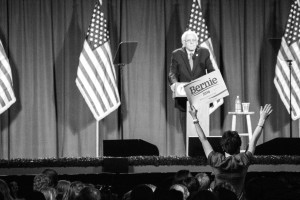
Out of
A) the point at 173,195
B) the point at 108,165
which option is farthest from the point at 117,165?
the point at 173,195

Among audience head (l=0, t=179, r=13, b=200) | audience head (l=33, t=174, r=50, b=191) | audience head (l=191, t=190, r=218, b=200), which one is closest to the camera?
audience head (l=191, t=190, r=218, b=200)

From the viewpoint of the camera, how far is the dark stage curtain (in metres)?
10.9

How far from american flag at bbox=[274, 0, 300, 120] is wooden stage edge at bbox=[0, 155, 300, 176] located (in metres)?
3.47

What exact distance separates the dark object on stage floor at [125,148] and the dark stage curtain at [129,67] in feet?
10.0

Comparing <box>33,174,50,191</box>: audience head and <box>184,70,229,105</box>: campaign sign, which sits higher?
<box>184,70,229,105</box>: campaign sign

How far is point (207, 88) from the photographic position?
25.5 feet

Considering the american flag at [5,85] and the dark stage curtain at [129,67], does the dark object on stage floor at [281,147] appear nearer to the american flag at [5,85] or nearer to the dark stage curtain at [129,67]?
the dark stage curtain at [129,67]

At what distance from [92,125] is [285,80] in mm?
3397

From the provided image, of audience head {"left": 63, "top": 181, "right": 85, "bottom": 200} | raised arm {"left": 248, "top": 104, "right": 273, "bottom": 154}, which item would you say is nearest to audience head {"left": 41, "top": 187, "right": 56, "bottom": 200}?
audience head {"left": 63, "top": 181, "right": 85, "bottom": 200}

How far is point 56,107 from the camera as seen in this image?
36.2ft

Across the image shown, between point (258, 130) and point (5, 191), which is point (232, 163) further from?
point (5, 191)

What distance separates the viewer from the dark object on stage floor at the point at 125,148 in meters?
7.89

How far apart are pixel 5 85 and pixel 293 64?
479 centimetres

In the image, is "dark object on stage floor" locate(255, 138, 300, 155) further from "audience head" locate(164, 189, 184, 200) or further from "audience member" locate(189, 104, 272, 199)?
"audience head" locate(164, 189, 184, 200)
